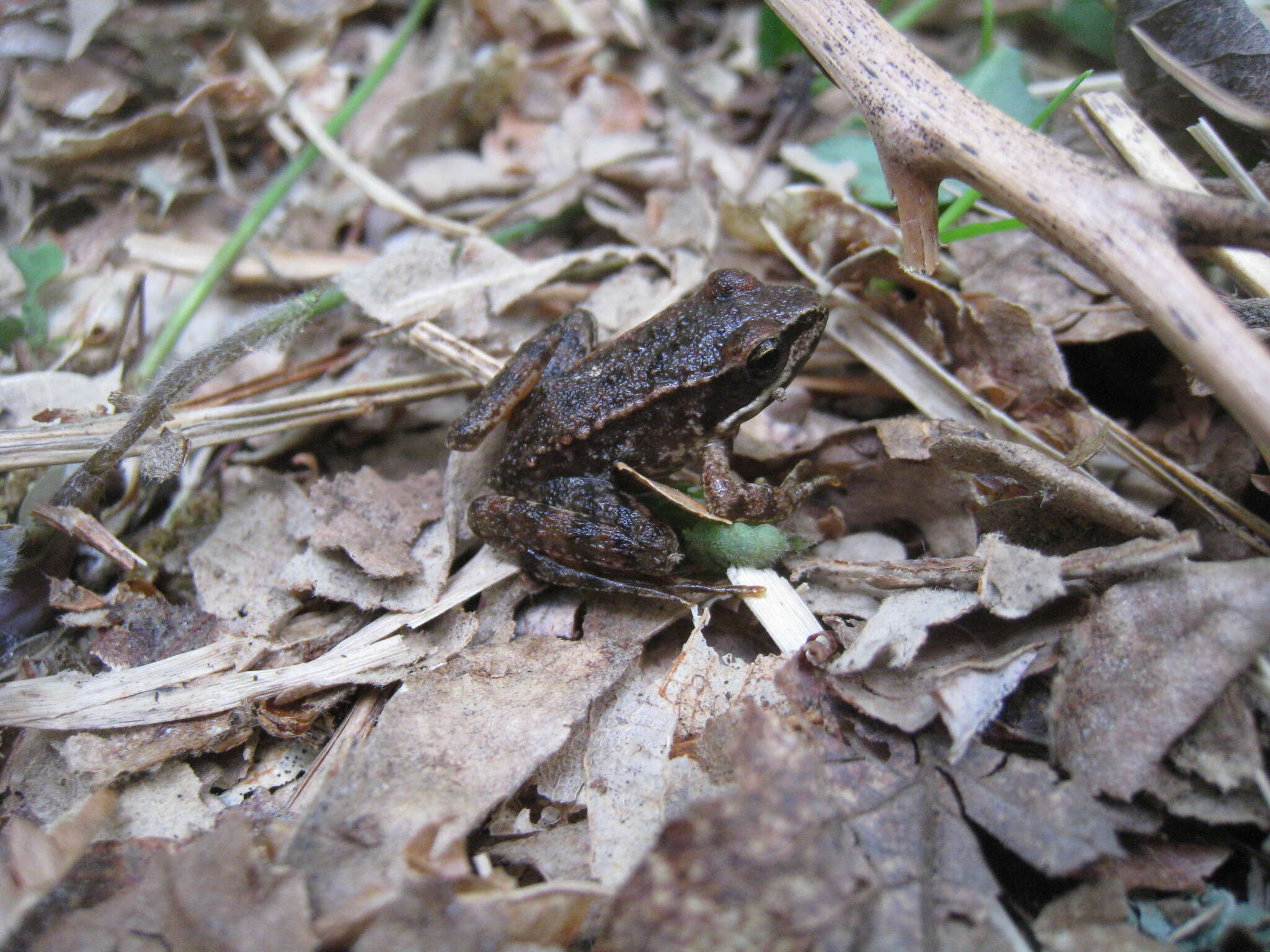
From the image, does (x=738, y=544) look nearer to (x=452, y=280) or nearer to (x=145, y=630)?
(x=452, y=280)

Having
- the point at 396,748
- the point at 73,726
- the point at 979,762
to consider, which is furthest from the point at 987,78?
the point at 73,726

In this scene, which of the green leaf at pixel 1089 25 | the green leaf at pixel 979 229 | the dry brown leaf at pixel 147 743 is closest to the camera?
the dry brown leaf at pixel 147 743

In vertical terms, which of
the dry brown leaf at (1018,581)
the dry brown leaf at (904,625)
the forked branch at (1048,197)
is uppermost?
the forked branch at (1048,197)

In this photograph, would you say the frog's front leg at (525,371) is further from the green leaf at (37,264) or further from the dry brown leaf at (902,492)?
the green leaf at (37,264)

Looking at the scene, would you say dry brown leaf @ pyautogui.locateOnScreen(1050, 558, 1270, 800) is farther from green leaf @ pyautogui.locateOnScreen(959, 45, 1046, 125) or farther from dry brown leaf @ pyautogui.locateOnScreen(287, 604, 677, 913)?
green leaf @ pyautogui.locateOnScreen(959, 45, 1046, 125)

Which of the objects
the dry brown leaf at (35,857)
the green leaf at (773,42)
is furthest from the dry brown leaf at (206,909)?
the green leaf at (773,42)
